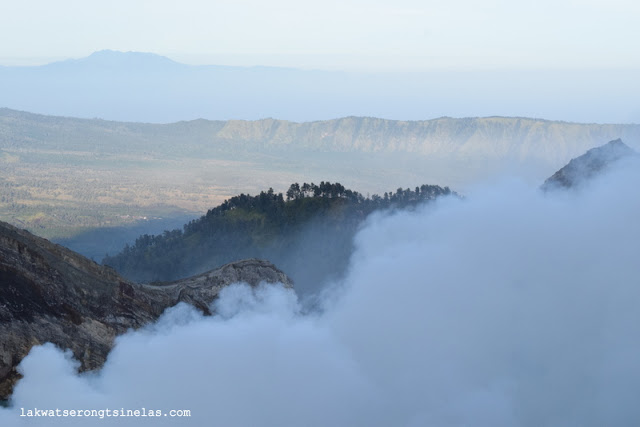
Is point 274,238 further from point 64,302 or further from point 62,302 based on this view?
point 62,302

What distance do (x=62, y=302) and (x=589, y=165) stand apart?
67.1 m

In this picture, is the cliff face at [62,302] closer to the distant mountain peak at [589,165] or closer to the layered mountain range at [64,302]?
the layered mountain range at [64,302]

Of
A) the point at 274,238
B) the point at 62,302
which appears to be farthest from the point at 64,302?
the point at 274,238

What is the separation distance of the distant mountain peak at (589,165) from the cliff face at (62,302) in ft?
168

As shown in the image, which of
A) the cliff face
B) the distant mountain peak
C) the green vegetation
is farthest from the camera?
the green vegetation

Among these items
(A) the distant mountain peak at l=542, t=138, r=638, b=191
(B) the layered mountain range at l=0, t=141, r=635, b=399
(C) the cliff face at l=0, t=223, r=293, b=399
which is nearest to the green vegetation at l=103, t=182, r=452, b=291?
(A) the distant mountain peak at l=542, t=138, r=638, b=191

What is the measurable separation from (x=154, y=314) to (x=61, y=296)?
7.52 m

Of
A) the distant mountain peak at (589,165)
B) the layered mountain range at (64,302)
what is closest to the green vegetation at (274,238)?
the distant mountain peak at (589,165)

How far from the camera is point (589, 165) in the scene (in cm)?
9906

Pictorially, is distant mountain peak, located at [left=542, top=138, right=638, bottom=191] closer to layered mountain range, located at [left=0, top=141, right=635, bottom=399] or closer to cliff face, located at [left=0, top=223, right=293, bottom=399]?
layered mountain range, located at [left=0, top=141, right=635, bottom=399]

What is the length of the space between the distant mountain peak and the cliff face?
168 feet

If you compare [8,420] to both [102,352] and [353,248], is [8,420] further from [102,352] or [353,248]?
[353,248]

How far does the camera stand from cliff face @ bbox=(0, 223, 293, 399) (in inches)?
1848

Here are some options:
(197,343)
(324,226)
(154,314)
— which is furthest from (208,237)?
(197,343)
